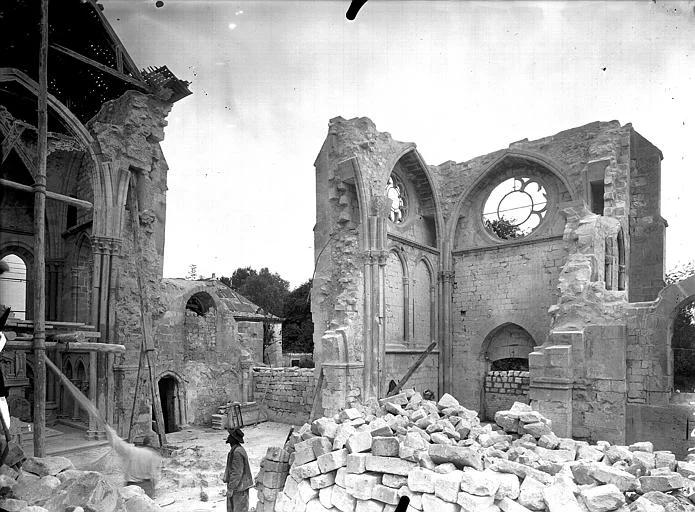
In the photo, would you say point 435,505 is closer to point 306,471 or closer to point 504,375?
point 306,471

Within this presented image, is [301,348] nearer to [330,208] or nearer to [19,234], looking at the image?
[330,208]

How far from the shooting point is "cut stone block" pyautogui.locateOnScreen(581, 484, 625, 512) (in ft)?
14.0

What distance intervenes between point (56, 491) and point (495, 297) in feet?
39.7

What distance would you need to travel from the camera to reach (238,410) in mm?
14586

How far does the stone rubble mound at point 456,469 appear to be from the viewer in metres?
4.43

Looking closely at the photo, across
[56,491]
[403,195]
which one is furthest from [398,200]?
[56,491]

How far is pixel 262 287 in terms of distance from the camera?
4206 cm

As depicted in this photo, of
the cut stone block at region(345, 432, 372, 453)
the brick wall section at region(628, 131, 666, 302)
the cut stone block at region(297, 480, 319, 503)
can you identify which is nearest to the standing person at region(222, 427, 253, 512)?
the cut stone block at region(297, 480, 319, 503)

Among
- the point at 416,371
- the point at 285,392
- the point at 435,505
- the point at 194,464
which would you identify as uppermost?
the point at 435,505

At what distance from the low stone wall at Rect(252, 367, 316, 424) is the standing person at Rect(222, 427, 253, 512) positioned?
846 cm

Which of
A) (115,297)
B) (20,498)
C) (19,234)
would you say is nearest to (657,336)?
(20,498)

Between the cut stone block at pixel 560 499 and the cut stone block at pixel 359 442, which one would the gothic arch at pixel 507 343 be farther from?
the cut stone block at pixel 560 499

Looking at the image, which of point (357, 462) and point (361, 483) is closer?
point (361, 483)

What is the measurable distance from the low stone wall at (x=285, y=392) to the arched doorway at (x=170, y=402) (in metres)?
2.67
